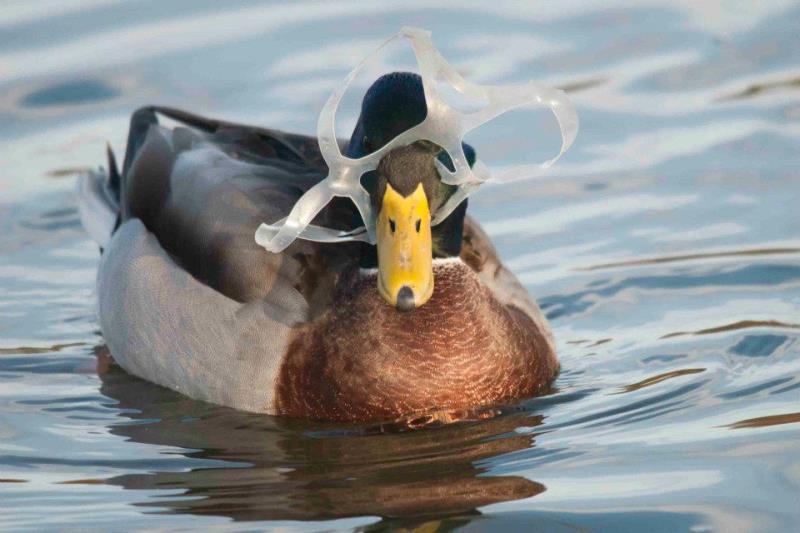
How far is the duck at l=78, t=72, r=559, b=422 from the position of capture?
22.4 ft

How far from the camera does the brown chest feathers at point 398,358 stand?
284 inches

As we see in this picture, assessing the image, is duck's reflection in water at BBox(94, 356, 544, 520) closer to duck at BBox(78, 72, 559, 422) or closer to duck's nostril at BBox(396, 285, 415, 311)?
duck at BBox(78, 72, 559, 422)

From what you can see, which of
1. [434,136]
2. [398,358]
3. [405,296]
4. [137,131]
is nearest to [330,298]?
[398,358]

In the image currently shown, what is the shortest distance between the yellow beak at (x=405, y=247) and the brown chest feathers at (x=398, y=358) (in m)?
0.47

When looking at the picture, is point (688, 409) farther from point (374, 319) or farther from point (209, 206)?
point (209, 206)

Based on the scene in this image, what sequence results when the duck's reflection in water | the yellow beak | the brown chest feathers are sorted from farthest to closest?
1. the brown chest feathers
2. the yellow beak
3. the duck's reflection in water

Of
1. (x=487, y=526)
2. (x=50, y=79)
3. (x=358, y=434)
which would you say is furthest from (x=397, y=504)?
(x=50, y=79)

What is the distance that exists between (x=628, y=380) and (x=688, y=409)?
1.84 feet

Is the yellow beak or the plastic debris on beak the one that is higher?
the plastic debris on beak

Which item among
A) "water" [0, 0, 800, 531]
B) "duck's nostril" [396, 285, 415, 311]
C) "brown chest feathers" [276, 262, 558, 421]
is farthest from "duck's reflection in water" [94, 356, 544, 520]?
"duck's nostril" [396, 285, 415, 311]

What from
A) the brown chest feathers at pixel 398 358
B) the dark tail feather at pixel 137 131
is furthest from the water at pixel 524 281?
the dark tail feather at pixel 137 131

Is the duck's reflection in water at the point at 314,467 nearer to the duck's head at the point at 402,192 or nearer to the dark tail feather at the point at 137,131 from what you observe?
the duck's head at the point at 402,192

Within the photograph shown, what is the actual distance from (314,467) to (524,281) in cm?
264

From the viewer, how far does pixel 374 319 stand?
23.9ft
